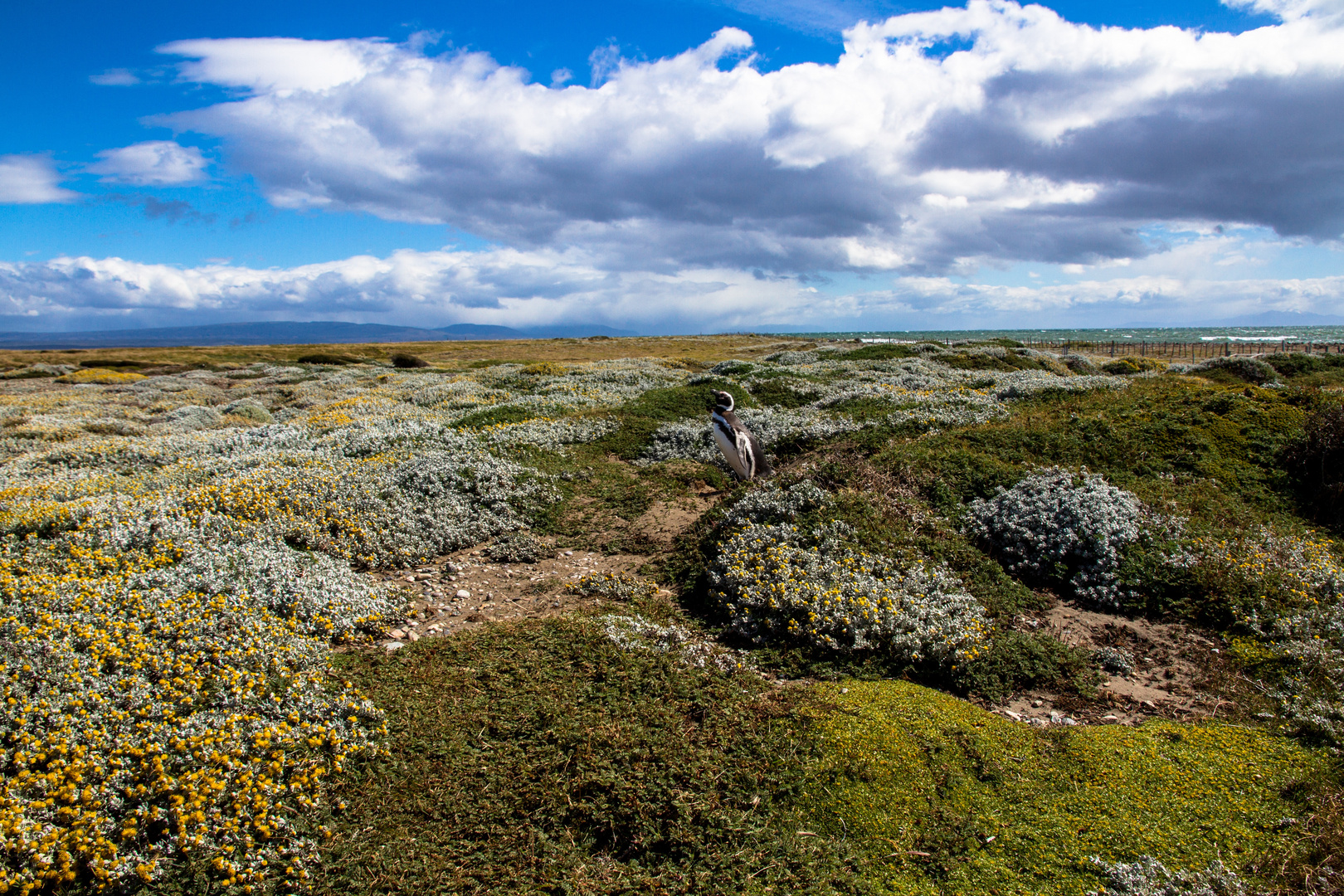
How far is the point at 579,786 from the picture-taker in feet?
17.5

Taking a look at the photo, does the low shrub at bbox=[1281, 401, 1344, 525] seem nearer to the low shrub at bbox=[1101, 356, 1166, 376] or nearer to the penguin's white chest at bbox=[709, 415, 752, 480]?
the penguin's white chest at bbox=[709, 415, 752, 480]

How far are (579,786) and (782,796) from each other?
5.45 ft

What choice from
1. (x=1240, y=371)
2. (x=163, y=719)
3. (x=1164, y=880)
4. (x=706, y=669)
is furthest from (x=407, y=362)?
(x=1164, y=880)

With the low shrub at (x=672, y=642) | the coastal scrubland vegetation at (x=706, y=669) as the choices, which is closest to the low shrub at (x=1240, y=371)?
the coastal scrubland vegetation at (x=706, y=669)

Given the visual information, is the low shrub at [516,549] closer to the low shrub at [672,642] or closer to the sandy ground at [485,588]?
the sandy ground at [485,588]

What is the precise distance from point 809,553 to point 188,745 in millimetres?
6782

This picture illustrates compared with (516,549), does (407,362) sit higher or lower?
higher

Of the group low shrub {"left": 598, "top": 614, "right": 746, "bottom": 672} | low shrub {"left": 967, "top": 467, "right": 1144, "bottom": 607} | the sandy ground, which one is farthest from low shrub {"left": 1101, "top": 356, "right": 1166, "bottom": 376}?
low shrub {"left": 598, "top": 614, "right": 746, "bottom": 672}

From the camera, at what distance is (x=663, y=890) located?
14.6ft

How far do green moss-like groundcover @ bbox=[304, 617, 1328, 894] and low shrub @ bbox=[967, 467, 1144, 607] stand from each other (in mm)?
3037

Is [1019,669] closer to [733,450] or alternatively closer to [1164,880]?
[1164,880]

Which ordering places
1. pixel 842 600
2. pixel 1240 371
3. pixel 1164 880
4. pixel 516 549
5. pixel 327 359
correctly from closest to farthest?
1. pixel 1164 880
2. pixel 842 600
3. pixel 516 549
4. pixel 1240 371
5. pixel 327 359

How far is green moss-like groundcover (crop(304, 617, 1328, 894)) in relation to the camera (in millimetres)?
4516

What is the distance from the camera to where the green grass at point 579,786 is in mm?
4586
